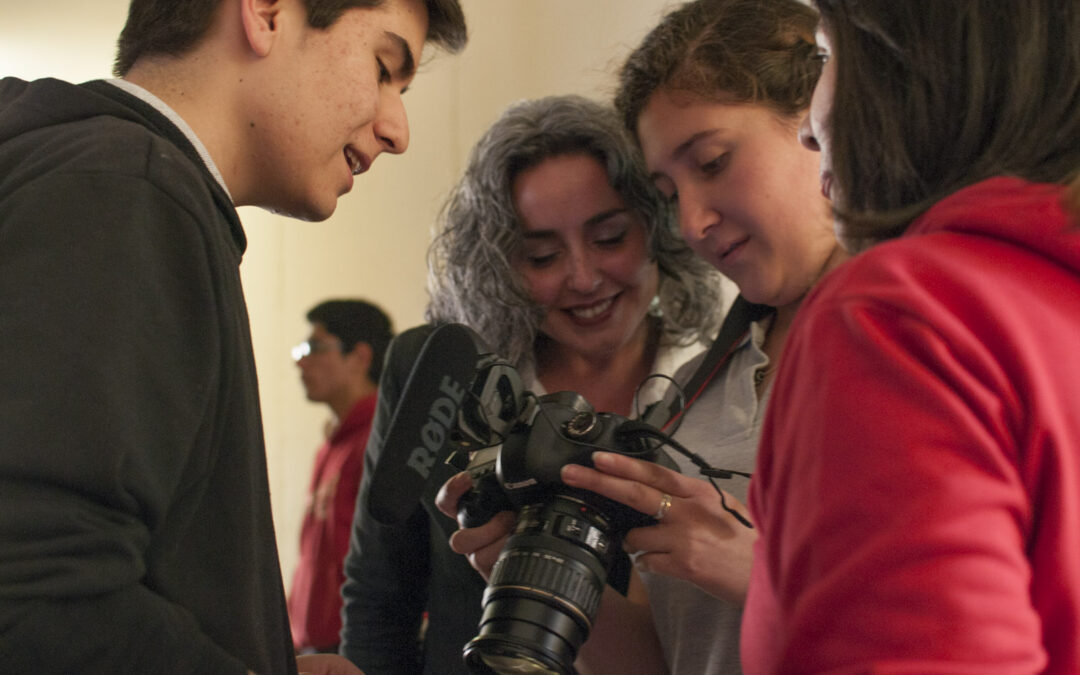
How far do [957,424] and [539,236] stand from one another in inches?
36.8

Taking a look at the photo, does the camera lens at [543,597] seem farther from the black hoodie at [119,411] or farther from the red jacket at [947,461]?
the red jacket at [947,461]

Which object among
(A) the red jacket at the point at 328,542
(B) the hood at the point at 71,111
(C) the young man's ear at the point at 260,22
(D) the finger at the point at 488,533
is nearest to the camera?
(B) the hood at the point at 71,111

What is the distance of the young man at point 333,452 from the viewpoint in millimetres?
2316

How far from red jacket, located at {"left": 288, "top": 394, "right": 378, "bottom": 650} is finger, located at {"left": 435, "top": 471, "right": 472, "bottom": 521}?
1352 millimetres

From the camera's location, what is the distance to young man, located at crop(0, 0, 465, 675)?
53 centimetres

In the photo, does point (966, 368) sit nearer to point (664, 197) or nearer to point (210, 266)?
point (210, 266)

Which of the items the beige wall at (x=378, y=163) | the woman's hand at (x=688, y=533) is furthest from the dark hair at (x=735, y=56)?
the beige wall at (x=378, y=163)

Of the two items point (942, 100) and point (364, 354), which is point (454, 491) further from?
point (364, 354)

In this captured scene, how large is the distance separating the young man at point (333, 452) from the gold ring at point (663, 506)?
1333 mm

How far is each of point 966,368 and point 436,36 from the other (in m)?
0.71

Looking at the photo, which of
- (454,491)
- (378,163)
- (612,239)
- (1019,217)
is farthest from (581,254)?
(378,163)

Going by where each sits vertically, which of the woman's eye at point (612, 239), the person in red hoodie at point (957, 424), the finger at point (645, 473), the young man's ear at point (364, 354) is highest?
the person in red hoodie at point (957, 424)

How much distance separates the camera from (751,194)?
107 cm

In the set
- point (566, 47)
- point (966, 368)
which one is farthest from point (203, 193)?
point (566, 47)
